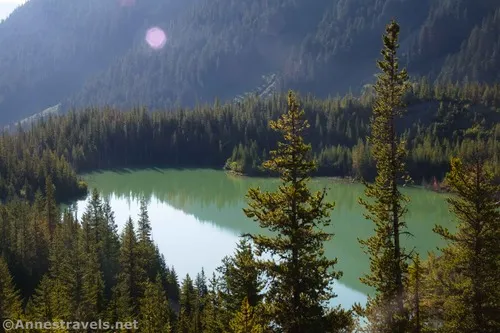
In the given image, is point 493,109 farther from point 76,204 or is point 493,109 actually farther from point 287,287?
point 287,287

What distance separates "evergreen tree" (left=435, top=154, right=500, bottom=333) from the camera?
20234 millimetres

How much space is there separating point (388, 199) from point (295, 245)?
5.22m

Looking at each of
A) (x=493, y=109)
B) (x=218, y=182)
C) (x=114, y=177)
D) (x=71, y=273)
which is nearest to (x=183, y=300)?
(x=71, y=273)

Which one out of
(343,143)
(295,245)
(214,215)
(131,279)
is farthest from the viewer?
(343,143)

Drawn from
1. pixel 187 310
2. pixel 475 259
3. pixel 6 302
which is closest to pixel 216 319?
pixel 187 310

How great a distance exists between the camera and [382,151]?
71.4 feet

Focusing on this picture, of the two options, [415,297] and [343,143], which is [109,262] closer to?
[415,297]

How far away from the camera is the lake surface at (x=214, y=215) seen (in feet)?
248

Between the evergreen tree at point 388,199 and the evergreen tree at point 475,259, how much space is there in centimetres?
200

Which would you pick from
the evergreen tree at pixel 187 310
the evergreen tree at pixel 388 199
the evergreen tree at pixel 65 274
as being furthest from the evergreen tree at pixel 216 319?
the evergreen tree at pixel 65 274

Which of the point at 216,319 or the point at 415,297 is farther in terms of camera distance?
the point at 216,319

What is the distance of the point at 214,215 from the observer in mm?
113625

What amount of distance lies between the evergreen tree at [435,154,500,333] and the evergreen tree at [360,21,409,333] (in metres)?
2.00

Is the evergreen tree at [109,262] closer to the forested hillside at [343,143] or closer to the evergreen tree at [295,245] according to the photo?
the evergreen tree at [295,245]
